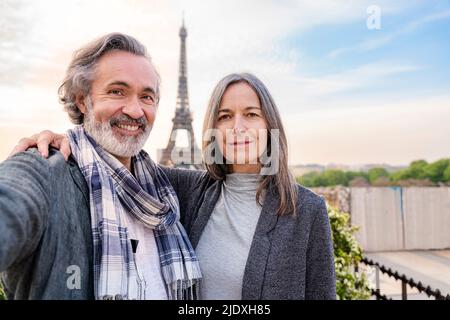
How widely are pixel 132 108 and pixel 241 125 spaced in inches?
17.3

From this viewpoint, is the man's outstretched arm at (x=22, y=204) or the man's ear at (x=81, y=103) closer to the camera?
the man's outstretched arm at (x=22, y=204)

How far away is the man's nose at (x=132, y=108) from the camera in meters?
1.44

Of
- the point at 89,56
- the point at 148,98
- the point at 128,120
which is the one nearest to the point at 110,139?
the point at 128,120

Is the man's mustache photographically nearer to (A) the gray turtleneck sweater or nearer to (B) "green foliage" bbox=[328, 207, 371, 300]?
(A) the gray turtleneck sweater

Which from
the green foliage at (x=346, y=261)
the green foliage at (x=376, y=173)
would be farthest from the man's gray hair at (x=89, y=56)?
the green foliage at (x=376, y=173)

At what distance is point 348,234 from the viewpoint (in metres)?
4.08

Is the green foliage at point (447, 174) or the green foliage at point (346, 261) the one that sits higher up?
the green foliage at point (447, 174)


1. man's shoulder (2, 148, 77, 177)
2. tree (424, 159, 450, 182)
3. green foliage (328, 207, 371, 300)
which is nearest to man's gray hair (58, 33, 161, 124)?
man's shoulder (2, 148, 77, 177)

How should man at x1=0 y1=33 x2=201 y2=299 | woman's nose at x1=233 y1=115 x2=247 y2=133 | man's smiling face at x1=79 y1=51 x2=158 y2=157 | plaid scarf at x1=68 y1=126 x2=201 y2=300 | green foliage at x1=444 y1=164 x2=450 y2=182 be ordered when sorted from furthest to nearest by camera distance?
green foliage at x1=444 y1=164 x2=450 y2=182
woman's nose at x1=233 y1=115 x2=247 y2=133
man's smiling face at x1=79 y1=51 x2=158 y2=157
plaid scarf at x1=68 y1=126 x2=201 y2=300
man at x1=0 y1=33 x2=201 y2=299

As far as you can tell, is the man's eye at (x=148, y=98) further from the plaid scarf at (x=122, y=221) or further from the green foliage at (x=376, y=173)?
the green foliage at (x=376, y=173)

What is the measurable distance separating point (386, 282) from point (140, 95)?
6.22 m

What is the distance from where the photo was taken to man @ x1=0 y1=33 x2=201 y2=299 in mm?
1053

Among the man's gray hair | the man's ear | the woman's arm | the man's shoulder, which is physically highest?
the man's gray hair
